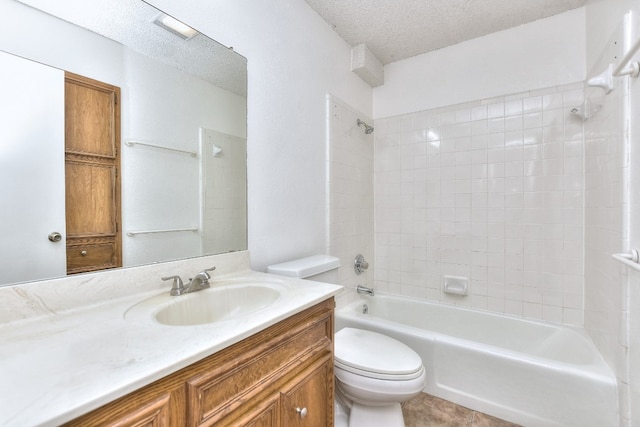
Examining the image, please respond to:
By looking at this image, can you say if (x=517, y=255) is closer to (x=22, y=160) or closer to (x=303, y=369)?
(x=303, y=369)

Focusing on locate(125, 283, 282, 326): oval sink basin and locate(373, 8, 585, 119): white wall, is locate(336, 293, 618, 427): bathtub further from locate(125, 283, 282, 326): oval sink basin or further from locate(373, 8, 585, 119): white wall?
locate(373, 8, 585, 119): white wall

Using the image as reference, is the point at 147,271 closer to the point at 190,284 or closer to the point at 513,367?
the point at 190,284

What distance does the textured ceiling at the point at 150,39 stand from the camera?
901 mm

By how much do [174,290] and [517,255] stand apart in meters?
2.20

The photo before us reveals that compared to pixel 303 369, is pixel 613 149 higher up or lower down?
higher up

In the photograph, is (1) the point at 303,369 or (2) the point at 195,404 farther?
(1) the point at 303,369

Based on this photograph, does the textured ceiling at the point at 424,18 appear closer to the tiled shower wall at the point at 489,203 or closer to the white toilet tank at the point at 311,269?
the tiled shower wall at the point at 489,203

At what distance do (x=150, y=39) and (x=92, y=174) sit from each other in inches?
21.6

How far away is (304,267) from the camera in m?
1.44

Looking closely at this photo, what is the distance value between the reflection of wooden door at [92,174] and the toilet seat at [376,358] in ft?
3.45

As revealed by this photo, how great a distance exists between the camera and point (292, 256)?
1.68 metres

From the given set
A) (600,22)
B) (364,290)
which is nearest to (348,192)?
(364,290)

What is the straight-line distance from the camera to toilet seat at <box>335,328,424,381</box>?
126 cm

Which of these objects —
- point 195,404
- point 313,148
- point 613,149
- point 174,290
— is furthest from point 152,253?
point 613,149
